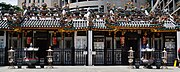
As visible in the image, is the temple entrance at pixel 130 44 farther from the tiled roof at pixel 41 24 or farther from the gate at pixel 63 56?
the tiled roof at pixel 41 24

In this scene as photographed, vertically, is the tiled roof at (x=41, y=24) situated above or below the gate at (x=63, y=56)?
above

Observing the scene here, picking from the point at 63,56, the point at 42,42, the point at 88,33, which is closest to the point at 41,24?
the point at 42,42

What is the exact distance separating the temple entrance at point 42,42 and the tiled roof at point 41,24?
1.30m

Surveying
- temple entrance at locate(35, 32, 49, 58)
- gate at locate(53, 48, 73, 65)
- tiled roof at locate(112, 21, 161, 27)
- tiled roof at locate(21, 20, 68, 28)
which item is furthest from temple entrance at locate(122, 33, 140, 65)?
temple entrance at locate(35, 32, 49, 58)

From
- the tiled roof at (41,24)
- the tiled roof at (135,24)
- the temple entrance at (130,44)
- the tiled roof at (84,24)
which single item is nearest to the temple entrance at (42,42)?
the tiled roof at (41,24)

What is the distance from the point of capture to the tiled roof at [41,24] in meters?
A: 26.5

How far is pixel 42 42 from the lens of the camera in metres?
29.0

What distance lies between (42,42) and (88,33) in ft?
16.4

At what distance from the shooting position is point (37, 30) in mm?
27766

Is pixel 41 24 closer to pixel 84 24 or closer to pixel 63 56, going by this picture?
pixel 63 56

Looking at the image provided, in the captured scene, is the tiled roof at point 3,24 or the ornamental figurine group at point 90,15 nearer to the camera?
the tiled roof at point 3,24

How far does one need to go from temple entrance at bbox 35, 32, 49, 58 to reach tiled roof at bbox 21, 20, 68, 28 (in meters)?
1.30

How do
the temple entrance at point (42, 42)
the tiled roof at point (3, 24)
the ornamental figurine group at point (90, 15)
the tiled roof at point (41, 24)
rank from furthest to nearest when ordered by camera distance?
the temple entrance at point (42, 42) < the ornamental figurine group at point (90, 15) < the tiled roof at point (3, 24) < the tiled roof at point (41, 24)

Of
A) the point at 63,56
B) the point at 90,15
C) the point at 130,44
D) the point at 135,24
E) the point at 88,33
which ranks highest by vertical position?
the point at 90,15
